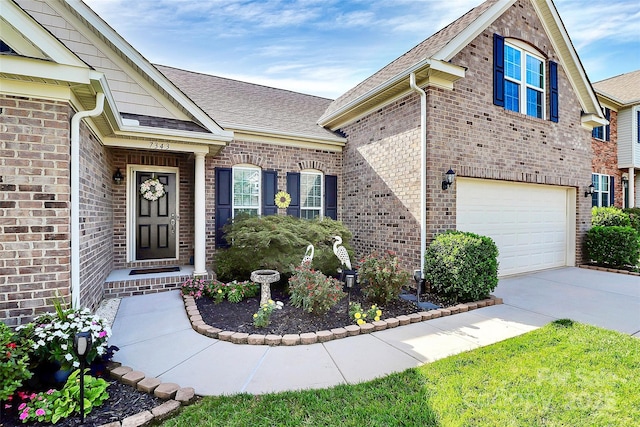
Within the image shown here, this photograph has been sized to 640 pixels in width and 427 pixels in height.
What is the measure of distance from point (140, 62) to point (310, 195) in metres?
4.93

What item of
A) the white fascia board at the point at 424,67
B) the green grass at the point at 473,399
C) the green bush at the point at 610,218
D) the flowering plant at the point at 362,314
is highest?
the white fascia board at the point at 424,67

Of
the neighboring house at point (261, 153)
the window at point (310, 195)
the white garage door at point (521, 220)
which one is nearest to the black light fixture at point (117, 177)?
the neighboring house at point (261, 153)

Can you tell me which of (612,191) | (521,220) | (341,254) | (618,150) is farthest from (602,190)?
(341,254)

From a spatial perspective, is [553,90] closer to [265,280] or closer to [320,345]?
[265,280]

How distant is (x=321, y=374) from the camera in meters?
3.18

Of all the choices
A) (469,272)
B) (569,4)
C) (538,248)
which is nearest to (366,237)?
(469,272)

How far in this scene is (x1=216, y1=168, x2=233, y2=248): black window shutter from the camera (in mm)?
7406

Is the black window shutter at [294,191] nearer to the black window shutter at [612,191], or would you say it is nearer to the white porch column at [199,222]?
the white porch column at [199,222]

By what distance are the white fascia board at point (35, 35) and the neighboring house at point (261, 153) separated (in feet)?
0.05

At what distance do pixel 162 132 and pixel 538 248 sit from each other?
386 inches

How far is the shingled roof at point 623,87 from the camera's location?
13484 mm

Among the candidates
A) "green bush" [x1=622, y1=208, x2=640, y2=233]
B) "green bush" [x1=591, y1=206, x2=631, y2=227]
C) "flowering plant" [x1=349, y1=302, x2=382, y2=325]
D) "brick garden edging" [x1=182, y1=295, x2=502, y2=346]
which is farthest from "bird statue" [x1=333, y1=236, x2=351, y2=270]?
"green bush" [x1=622, y1=208, x2=640, y2=233]

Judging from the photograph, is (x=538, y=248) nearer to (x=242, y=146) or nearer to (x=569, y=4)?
(x=569, y=4)

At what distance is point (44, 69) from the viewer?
3275 millimetres
